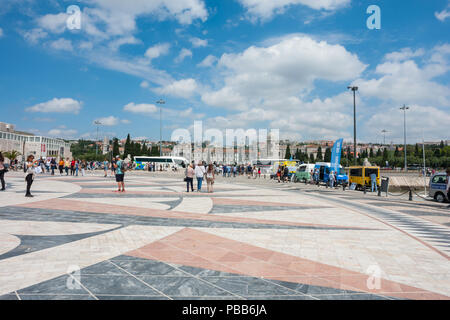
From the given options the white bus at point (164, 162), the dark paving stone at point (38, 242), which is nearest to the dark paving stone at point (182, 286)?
the dark paving stone at point (38, 242)

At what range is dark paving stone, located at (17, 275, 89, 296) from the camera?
3342 mm

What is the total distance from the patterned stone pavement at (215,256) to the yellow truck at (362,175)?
15.0 meters

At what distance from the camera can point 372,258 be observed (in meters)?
4.95

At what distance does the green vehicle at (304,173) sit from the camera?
96.9 ft

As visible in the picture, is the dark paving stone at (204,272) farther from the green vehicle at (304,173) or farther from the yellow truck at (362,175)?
the green vehicle at (304,173)

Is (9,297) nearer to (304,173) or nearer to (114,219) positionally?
(114,219)

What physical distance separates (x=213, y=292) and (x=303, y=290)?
1.11 meters

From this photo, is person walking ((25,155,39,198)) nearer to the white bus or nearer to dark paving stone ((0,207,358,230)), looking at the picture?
dark paving stone ((0,207,358,230))

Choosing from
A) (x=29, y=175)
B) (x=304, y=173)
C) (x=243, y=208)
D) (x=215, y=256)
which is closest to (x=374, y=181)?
(x=304, y=173)

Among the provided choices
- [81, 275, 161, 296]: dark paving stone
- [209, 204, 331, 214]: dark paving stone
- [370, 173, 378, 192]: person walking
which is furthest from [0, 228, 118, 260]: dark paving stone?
[370, 173, 378, 192]: person walking

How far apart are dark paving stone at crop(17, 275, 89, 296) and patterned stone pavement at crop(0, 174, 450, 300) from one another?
0.01 metres
